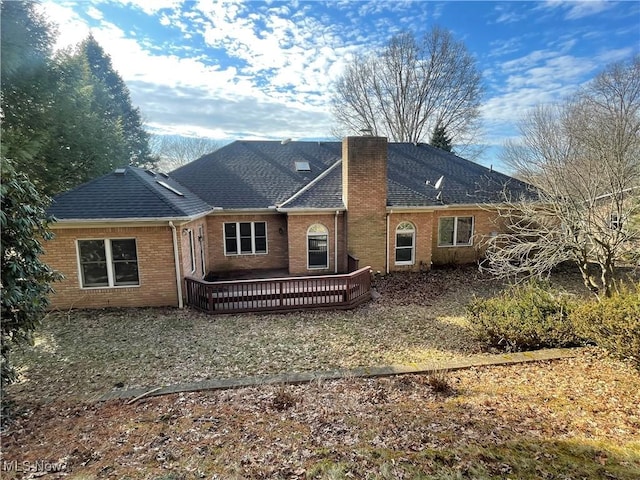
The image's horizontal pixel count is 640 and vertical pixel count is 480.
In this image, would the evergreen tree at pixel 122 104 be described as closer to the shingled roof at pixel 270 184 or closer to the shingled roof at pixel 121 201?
the shingled roof at pixel 270 184

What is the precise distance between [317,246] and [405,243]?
3.79 meters

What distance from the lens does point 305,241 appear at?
13266mm

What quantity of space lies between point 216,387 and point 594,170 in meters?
10.5

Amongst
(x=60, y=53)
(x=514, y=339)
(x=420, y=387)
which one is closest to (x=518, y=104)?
(x=514, y=339)

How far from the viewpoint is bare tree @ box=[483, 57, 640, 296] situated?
A: 812 cm

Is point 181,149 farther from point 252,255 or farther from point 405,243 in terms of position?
point 405,243

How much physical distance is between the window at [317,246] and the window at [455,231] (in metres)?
5.46

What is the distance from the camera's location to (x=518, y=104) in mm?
14969

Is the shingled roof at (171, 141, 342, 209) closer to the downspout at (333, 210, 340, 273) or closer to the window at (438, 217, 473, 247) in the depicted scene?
the downspout at (333, 210, 340, 273)

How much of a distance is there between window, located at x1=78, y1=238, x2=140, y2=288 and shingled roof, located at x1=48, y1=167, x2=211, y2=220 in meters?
0.84

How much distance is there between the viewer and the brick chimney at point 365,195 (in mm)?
12992

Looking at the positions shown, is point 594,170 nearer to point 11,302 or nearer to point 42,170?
point 11,302

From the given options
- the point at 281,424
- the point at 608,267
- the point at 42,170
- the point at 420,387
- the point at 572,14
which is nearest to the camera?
the point at 281,424

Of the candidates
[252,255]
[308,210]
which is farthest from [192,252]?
→ [308,210]
